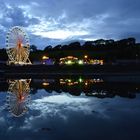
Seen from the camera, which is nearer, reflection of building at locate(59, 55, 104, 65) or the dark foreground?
the dark foreground

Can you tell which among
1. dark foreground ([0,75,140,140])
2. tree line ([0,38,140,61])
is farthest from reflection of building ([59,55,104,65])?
dark foreground ([0,75,140,140])

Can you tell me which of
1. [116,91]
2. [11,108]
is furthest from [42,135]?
[116,91]

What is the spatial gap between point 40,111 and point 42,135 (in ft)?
18.4

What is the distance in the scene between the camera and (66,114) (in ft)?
54.6

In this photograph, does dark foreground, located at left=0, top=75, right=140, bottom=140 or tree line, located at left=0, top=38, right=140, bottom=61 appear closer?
dark foreground, located at left=0, top=75, right=140, bottom=140

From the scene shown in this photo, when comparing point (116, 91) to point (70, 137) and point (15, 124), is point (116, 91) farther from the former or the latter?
point (70, 137)

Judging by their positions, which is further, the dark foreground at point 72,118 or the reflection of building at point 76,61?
the reflection of building at point 76,61

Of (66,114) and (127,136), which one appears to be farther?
(66,114)

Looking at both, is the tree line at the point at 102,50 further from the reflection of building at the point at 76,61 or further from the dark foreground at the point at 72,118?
the dark foreground at the point at 72,118

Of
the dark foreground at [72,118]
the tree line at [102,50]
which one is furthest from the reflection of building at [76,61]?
the dark foreground at [72,118]

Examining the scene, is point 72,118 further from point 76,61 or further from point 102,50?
point 102,50

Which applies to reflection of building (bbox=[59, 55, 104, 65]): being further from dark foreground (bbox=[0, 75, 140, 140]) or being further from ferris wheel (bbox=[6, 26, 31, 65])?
dark foreground (bbox=[0, 75, 140, 140])

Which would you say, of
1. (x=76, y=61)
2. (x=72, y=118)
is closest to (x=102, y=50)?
(x=76, y=61)

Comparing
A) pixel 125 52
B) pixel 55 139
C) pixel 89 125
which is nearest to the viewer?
pixel 55 139
